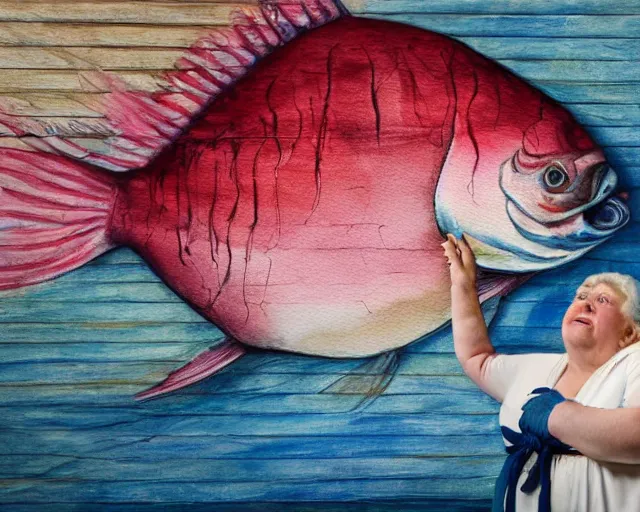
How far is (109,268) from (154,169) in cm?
30

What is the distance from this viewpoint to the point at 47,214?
8.23 ft

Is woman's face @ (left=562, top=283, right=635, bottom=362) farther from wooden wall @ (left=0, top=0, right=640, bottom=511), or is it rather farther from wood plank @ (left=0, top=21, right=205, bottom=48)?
wood plank @ (left=0, top=21, right=205, bottom=48)

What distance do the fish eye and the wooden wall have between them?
17 centimetres

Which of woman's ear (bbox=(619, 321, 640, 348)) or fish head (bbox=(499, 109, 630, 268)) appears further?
fish head (bbox=(499, 109, 630, 268))

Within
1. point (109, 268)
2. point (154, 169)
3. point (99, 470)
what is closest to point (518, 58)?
point (154, 169)

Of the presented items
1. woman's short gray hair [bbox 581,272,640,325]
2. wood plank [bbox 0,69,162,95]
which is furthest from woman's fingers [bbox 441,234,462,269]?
wood plank [bbox 0,69,162,95]

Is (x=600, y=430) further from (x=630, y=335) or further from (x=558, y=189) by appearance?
(x=558, y=189)

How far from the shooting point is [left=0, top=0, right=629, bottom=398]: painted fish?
2.49 metres

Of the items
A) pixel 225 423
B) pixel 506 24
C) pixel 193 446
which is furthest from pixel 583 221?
pixel 193 446

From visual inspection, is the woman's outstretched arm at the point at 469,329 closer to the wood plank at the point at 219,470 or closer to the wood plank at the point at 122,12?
the wood plank at the point at 219,470

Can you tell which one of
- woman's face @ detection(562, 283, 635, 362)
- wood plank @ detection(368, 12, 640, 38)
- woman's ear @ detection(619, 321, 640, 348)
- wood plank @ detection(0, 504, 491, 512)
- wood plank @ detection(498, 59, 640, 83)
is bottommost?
wood plank @ detection(0, 504, 491, 512)

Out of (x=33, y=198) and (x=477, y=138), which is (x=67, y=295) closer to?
(x=33, y=198)

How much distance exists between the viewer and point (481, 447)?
8.46 feet

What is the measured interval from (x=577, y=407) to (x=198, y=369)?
123 centimetres
